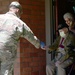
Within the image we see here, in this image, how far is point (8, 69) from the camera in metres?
5.28

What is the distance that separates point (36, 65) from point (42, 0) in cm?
147

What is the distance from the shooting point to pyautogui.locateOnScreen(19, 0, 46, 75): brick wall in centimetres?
704

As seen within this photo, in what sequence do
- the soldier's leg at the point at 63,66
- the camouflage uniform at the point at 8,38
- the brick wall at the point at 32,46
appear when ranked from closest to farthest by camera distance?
the camouflage uniform at the point at 8,38 < the soldier's leg at the point at 63,66 < the brick wall at the point at 32,46

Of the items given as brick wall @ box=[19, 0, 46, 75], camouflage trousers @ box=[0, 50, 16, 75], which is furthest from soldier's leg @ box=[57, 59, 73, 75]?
camouflage trousers @ box=[0, 50, 16, 75]

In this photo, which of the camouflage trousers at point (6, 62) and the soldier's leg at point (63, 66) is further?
the soldier's leg at point (63, 66)

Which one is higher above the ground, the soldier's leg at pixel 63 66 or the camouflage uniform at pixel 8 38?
the camouflage uniform at pixel 8 38

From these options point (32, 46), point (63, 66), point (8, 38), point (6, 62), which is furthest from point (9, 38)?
point (32, 46)

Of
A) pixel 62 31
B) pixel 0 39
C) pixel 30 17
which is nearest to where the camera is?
pixel 0 39

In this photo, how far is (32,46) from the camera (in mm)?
7191

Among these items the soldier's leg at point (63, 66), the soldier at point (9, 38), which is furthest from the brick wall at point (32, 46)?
the soldier at point (9, 38)

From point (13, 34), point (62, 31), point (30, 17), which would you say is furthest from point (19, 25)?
point (30, 17)

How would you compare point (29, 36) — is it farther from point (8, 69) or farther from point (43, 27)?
point (43, 27)

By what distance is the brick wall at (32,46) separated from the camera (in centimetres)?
704

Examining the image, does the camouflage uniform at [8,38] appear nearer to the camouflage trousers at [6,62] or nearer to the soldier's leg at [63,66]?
the camouflage trousers at [6,62]
